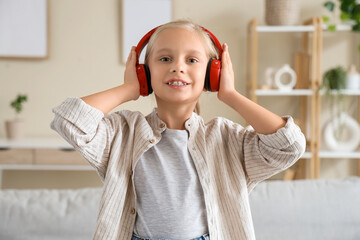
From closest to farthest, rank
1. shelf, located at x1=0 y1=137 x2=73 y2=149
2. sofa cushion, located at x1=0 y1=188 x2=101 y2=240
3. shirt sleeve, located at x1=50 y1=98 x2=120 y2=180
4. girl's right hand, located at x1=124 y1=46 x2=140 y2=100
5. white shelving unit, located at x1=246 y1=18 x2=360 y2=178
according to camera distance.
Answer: shirt sleeve, located at x1=50 y1=98 x2=120 y2=180, girl's right hand, located at x1=124 y1=46 x2=140 y2=100, sofa cushion, located at x1=0 y1=188 x2=101 y2=240, shelf, located at x1=0 y1=137 x2=73 y2=149, white shelving unit, located at x1=246 y1=18 x2=360 y2=178

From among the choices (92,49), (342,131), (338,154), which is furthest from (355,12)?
(92,49)

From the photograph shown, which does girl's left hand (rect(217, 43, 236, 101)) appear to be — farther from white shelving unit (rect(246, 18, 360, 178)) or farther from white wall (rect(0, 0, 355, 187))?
white wall (rect(0, 0, 355, 187))

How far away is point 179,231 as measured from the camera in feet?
3.03

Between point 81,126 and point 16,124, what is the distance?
7.77 ft

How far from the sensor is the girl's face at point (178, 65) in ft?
3.09

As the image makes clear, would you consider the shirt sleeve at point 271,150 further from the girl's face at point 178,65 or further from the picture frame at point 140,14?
the picture frame at point 140,14

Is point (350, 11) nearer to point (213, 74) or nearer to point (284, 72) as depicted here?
point (284, 72)

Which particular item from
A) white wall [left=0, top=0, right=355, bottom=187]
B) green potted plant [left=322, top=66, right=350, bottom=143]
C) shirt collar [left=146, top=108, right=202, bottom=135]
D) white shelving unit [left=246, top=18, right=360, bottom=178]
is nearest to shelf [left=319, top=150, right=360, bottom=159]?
white shelving unit [left=246, top=18, right=360, bottom=178]

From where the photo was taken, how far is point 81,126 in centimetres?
89

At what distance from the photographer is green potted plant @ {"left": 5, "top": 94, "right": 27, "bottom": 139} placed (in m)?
3.07

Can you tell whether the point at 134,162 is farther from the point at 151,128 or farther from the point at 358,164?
the point at 358,164

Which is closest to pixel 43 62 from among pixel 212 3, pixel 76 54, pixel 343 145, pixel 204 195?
pixel 76 54

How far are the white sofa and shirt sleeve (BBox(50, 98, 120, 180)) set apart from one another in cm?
61

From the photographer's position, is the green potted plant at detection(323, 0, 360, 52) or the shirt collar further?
the green potted plant at detection(323, 0, 360, 52)
